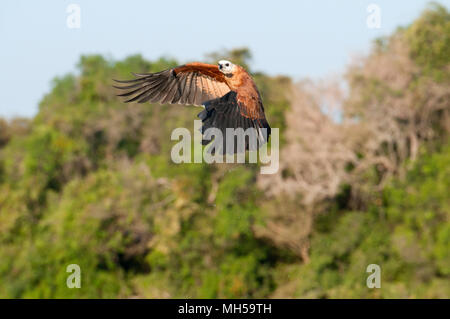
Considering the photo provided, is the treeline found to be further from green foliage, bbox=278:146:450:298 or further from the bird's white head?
the bird's white head

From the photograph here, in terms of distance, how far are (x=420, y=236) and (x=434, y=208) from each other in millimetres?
1003

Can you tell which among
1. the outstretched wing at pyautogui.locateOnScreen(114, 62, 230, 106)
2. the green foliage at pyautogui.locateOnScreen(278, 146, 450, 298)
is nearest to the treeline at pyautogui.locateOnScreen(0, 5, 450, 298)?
the green foliage at pyautogui.locateOnScreen(278, 146, 450, 298)

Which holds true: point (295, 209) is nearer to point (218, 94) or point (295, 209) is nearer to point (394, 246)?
point (394, 246)

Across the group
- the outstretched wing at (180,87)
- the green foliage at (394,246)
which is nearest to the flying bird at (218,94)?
the outstretched wing at (180,87)

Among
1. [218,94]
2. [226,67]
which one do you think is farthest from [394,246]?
[226,67]

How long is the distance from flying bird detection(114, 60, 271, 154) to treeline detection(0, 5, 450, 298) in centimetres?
1477

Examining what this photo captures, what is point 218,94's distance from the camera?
292 inches

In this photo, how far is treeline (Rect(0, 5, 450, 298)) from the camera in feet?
71.9

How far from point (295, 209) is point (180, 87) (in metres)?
16.5

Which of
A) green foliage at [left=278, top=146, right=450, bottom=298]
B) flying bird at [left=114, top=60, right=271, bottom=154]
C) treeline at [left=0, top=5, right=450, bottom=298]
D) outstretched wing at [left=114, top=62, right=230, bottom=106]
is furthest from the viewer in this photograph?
treeline at [left=0, top=5, right=450, bottom=298]

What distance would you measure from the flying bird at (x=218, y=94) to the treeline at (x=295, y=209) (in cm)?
1477

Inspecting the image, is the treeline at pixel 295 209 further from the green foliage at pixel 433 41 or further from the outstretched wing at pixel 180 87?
the outstretched wing at pixel 180 87

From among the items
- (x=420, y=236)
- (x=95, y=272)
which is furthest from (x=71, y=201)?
(x=420, y=236)

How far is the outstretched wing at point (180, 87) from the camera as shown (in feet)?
23.8
